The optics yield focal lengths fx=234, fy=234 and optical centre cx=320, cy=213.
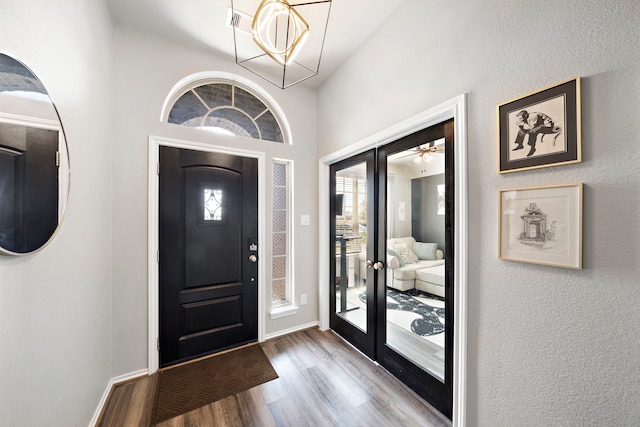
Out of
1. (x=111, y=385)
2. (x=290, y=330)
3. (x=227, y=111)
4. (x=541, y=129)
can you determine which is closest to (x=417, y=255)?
(x=541, y=129)

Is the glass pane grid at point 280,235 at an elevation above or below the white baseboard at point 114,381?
above

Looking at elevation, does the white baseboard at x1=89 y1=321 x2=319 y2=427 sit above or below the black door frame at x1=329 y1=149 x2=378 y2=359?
below

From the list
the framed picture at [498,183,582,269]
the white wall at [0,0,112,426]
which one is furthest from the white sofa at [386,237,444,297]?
the white wall at [0,0,112,426]

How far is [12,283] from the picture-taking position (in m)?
0.86

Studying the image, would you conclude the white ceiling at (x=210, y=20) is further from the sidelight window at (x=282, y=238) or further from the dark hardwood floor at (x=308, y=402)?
the dark hardwood floor at (x=308, y=402)

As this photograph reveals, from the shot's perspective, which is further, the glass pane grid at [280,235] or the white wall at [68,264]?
the glass pane grid at [280,235]

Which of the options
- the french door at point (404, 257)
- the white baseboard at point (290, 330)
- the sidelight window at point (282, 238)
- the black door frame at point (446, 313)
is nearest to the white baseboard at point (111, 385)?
the white baseboard at point (290, 330)

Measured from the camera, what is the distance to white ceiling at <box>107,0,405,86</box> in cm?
179

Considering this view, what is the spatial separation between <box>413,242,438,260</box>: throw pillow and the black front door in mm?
1599

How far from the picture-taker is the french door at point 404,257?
162 centimetres

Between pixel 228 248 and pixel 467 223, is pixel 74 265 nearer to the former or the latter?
pixel 228 248

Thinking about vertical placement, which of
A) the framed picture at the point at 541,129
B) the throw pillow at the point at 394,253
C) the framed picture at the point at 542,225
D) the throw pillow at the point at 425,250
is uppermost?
the framed picture at the point at 541,129

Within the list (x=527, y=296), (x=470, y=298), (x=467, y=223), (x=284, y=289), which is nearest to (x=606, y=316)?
(x=527, y=296)

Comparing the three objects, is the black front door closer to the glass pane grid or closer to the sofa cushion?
the glass pane grid
